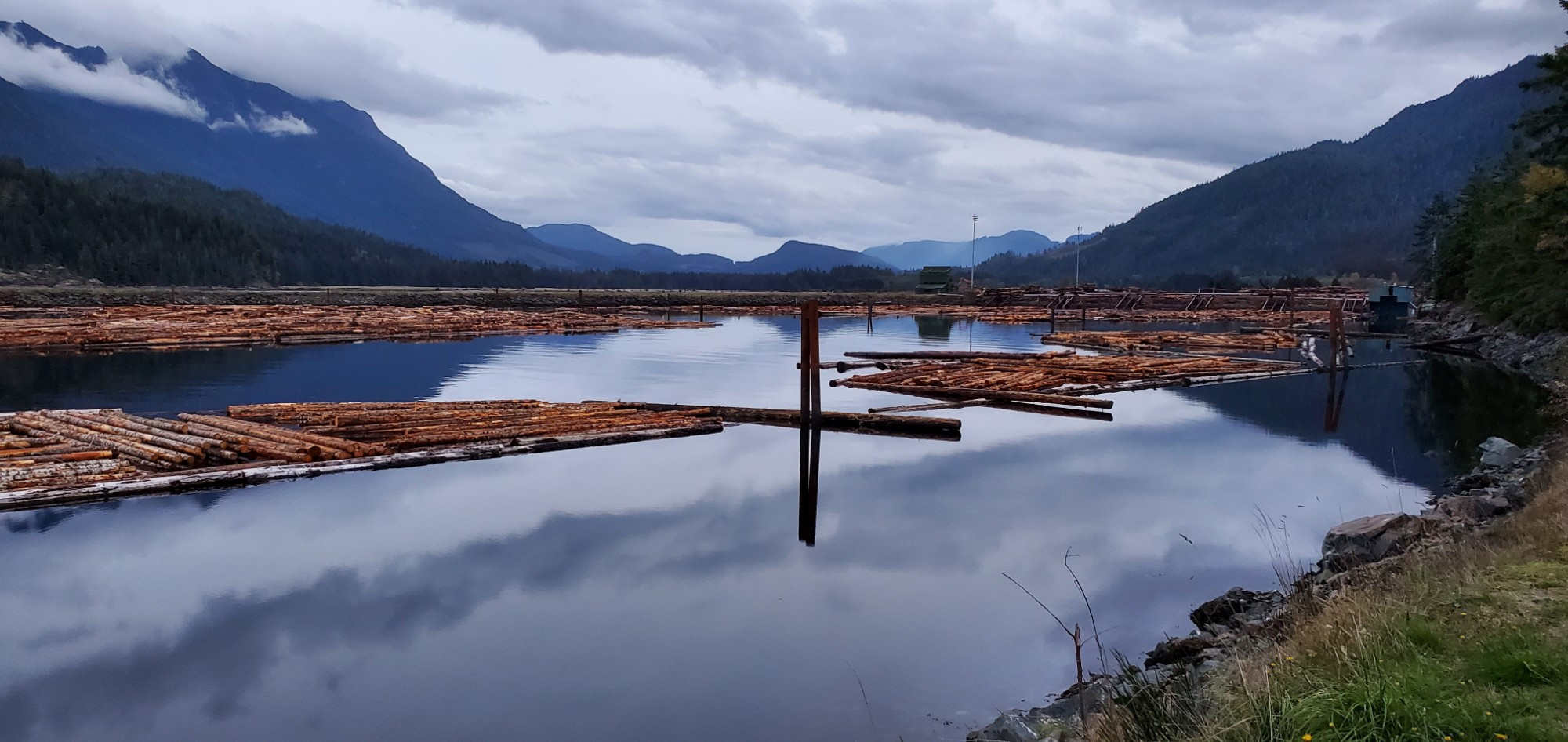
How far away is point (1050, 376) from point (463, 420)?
717 inches

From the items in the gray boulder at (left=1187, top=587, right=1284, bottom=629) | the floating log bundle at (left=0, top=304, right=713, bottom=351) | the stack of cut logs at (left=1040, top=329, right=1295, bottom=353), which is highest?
the floating log bundle at (left=0, top=304, right=713, bottom=351)

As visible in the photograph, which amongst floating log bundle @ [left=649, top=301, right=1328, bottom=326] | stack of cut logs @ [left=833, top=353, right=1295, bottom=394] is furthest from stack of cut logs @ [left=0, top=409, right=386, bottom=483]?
floating log bundle @ [left=649, top=301, right=1328, bottom=326]

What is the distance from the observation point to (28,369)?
103 feet

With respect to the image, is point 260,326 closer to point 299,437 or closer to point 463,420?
point 463,420

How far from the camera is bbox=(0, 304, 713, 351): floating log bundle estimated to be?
133 ft

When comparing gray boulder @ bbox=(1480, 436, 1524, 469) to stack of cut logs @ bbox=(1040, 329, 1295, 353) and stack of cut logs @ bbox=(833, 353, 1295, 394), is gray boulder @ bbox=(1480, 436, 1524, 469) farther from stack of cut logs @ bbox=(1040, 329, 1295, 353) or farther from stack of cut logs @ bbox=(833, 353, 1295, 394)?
stack of cut logs @ bbox=(1040, 329, 1295, 353)

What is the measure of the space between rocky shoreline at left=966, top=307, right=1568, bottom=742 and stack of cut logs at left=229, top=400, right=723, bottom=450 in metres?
12.8

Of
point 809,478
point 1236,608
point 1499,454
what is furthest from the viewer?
point 809,478

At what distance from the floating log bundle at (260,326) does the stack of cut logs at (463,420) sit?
24870 mm

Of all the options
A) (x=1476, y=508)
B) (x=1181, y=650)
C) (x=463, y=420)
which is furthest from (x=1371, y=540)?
(x=463, y=420)

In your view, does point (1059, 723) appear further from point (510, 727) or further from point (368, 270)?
point (368, 270)

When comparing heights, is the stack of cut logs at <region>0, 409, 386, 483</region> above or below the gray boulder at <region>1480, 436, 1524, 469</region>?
above

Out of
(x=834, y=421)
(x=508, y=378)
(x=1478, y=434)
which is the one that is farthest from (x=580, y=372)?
(x=1478, y=434)

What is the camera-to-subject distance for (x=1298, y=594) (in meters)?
8.70
